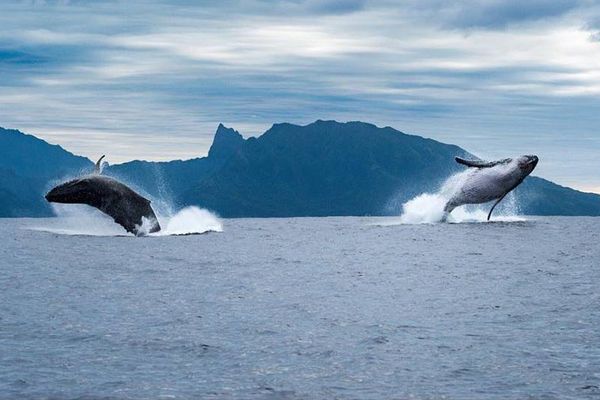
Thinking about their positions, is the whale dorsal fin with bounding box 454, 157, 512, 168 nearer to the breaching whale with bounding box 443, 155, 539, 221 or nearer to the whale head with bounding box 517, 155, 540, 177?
the breaching whale with bounding box 443, 155, 539, 221

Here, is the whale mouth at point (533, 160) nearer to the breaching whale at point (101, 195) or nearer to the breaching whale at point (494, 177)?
the breaching whale at point (494, 177)

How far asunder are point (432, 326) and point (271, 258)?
75.3ft

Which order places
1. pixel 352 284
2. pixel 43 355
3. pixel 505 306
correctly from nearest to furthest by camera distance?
pixel 43 355 → pixel 505 306 → pixel 352 284

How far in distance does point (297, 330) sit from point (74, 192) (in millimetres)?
24313

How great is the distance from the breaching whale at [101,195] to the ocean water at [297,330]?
16.9 feet

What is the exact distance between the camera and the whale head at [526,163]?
164 ft

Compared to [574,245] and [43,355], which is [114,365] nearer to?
[43,355]

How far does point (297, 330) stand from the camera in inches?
680

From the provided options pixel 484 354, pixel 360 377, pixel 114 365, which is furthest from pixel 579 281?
pixel 114 365

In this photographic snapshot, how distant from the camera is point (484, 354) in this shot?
47.9 ft

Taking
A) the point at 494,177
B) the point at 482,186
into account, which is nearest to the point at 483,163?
the point at 494,177

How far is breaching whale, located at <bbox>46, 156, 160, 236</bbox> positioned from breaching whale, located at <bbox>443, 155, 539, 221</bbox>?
19.8 meters

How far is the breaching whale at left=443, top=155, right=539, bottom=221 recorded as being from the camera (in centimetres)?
5003

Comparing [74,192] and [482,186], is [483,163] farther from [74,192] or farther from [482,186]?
[74,192]
